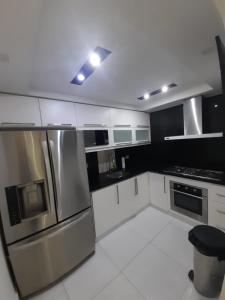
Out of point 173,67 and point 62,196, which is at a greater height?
point 173,67

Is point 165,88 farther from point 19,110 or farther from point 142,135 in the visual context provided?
point 19,110

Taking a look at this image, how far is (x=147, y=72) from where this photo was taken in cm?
138

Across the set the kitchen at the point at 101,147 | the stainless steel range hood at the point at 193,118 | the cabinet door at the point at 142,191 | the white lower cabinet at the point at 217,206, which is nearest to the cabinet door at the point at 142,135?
the kitchen at the point at 101,147

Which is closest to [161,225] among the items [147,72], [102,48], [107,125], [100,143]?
[100,143]

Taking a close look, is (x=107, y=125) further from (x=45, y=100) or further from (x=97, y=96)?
(x=45, y=100)

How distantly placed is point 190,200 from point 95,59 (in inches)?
89.1

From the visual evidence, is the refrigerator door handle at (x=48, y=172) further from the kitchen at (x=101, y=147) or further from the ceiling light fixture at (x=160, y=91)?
the ceiling light fixture at (x=160, y=91)

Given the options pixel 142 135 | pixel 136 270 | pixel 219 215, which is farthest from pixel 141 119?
pixel 136 270

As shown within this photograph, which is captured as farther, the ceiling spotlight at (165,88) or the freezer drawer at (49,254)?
the ceiling spotlight at (165,88)

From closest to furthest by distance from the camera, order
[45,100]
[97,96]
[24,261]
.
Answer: [24,261] → [45,100] → [97,96]

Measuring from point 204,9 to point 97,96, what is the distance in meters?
1.44

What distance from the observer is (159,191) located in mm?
2531

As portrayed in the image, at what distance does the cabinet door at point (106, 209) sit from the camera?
1911 millimetres

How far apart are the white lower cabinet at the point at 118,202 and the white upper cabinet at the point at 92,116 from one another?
99 cm
